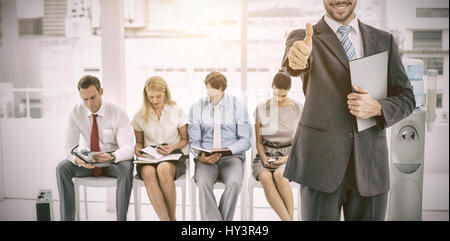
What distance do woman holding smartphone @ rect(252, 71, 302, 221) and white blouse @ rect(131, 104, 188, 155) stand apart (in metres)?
0.50

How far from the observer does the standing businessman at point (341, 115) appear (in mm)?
2068

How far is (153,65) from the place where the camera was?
2.35 meters

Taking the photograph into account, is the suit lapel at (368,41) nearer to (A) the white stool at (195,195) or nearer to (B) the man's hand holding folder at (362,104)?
(B) the man's hand holding folder at (362,104)

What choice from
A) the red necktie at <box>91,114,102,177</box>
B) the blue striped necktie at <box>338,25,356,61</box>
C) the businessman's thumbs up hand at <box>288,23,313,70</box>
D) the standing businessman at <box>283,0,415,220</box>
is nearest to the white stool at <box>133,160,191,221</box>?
the red necktie at <box>91,114,102,177</box>

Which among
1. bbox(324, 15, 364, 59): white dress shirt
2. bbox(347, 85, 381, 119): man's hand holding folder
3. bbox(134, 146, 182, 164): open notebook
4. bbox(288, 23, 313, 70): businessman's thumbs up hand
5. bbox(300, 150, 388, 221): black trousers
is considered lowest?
bbox(300, 150, 388, 221): black trousers

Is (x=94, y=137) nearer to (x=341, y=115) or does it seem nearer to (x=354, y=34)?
(x=341, y=115)

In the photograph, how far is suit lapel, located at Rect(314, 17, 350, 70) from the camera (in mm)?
2053

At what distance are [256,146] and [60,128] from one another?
1293 millimetres

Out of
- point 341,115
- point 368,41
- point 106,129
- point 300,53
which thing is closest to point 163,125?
point 106,129

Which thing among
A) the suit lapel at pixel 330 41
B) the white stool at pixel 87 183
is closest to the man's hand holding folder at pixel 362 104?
the suit lapel at pixel 330 41

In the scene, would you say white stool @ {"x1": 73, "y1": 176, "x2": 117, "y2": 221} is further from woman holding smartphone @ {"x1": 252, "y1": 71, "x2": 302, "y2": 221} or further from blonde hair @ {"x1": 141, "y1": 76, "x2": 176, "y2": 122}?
woman holding smartphone @ {"x1": 252, "y1": 71, "x2": 302, "y2": 221}

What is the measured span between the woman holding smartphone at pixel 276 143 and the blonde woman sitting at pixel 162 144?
1.63 feet

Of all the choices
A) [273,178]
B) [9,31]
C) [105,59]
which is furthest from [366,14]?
[9,31]
